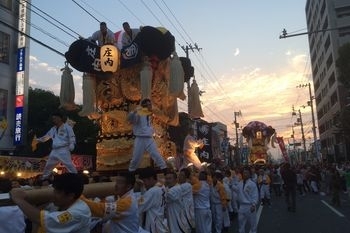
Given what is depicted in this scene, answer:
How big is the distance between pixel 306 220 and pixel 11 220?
11022mm

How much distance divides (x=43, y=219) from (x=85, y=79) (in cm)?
718

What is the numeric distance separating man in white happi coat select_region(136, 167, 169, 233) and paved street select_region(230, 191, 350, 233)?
6011 millimetres

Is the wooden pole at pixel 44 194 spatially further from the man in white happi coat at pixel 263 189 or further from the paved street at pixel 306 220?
the man in white happi coat at pixel 263 189

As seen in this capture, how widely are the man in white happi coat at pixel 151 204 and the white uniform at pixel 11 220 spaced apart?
204 cm

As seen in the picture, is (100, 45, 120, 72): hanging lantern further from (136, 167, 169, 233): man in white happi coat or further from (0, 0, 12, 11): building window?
(0, 0, 12, 11): building window

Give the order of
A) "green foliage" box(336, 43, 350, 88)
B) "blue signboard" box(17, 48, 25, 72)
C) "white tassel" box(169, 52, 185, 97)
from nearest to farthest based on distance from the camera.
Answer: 1. "white tassel" box(169, 52, 185, 97)
2. "blue signboard" box(17, 48, 25, 72)
3. "green foliage" box(336, 43, 350, 88)

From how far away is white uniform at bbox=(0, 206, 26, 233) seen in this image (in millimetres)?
4195

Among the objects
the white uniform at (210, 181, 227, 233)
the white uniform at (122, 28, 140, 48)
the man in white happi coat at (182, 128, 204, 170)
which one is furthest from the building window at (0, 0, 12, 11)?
the white uniform at (210, 181, 227, 233)

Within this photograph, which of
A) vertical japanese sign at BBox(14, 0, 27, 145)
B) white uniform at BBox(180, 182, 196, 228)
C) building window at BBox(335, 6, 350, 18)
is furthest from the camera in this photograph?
building window at BBox(335, 6, 350, 18)

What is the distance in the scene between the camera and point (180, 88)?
1015cm

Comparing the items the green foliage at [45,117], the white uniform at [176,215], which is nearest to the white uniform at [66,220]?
the white uniform at [176,215]

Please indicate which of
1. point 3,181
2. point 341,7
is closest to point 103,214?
point 3,181

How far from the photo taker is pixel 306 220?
43.7 ft

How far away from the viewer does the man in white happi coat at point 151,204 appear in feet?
20.0
